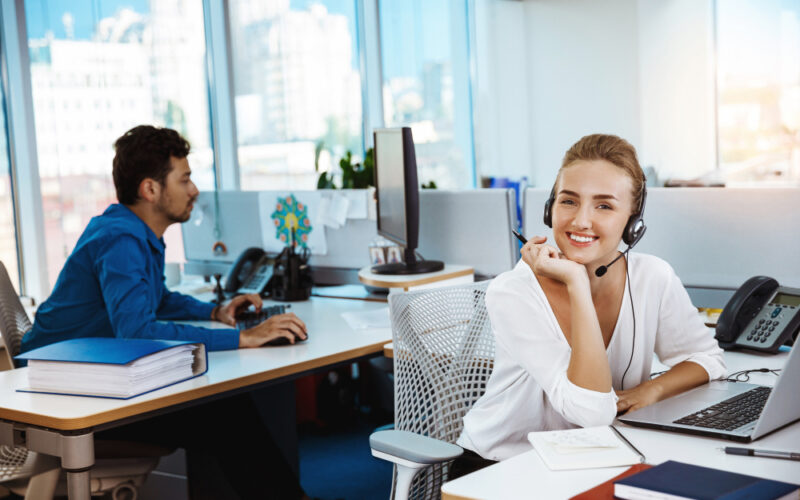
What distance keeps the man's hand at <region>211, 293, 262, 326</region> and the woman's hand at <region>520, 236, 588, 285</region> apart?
1234mm

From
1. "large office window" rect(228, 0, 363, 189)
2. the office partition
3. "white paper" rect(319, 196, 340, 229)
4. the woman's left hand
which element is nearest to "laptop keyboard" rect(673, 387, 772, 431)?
the woman's left hand

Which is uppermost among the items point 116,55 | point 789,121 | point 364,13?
point 364,13

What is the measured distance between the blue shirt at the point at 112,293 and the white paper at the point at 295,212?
0.85m

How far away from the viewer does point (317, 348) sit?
2.13 metres

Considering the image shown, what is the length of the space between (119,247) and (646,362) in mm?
1338

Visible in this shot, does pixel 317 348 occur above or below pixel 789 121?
below

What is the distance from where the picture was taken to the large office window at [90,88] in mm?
3789

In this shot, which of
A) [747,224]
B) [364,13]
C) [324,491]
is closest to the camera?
[747,224]

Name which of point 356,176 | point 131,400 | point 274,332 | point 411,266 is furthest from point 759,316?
point 356,176

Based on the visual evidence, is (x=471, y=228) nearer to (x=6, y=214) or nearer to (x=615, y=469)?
(x=615, y=469)

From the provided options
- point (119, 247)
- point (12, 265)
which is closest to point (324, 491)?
point (119, 247)

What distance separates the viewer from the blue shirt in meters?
2.07

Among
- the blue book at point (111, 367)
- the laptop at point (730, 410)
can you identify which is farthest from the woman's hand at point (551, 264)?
the blue book at point (111, 367)

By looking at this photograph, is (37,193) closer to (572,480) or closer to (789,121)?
(572,480)
